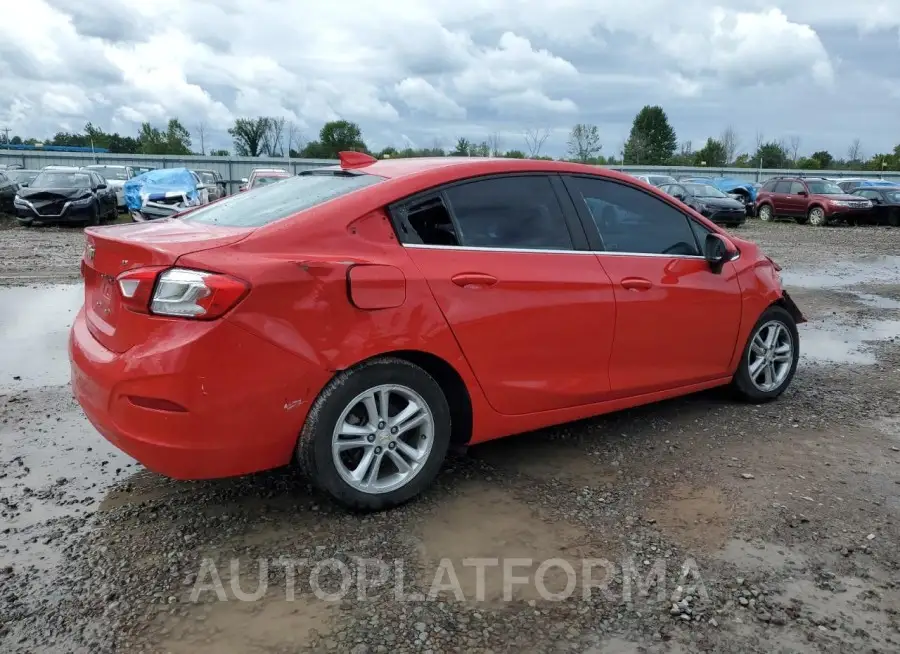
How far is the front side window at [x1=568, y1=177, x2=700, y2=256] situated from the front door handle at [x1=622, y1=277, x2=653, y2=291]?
174mm

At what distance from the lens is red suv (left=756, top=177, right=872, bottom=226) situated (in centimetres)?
2433

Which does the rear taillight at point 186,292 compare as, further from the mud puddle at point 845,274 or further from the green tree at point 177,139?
the green tree at point 177,139

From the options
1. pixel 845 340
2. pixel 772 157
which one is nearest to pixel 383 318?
pixel 845 340

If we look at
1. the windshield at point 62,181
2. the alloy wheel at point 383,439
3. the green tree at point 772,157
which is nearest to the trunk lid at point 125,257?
the alloy wheel at point 383,439

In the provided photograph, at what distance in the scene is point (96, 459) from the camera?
3994mm

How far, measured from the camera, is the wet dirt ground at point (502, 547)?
2.54 m

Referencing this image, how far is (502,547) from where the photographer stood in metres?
3.10

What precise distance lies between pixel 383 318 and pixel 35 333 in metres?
5.14

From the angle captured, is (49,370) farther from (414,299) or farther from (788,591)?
(788,591)

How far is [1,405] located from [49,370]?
0.85 metres

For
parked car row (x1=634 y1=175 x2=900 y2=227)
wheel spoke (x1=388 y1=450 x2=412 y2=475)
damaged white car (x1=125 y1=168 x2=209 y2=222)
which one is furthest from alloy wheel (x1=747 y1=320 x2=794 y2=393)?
parked car row (x1=634 y1=175 x2=900 y2=227)

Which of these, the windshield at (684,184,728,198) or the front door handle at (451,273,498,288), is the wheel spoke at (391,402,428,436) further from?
the windshield at (684,184,728,198)

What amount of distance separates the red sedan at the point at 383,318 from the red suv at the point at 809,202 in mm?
23109

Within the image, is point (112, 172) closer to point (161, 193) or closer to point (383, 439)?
point (161, 193)
